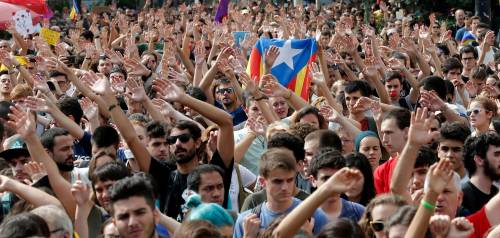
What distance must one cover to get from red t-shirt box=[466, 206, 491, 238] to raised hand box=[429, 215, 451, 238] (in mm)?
1013

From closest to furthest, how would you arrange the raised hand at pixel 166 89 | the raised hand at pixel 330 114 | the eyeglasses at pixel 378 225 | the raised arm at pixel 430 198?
1. the raised arm at pixel 430 198
2. the eyeglasses at pixel 378 225
3. the raised hand at pixel 166 89
4. the raised hand at pixel 330 114

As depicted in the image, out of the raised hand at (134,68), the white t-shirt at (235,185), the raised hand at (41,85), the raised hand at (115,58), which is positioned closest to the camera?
the white t-shirt at (235,185)

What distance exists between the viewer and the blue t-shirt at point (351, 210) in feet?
22.0

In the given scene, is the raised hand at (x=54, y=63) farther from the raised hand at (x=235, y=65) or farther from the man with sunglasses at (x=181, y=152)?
the man with sunglasses at (x=181, y=152)

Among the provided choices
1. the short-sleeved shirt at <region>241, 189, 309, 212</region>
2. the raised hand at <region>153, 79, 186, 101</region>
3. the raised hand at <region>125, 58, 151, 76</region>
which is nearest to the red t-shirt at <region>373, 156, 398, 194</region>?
the short-sleeved shirt at <region>241, 189, 309, 212</region>

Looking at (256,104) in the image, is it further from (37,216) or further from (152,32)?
(152,32)

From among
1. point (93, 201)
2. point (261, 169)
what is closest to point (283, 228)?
point (261, 169)

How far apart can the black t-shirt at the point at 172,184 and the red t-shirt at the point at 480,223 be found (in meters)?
1.75

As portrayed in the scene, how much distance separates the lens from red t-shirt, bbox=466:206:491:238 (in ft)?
21.2

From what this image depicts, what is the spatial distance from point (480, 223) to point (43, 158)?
2.72 m

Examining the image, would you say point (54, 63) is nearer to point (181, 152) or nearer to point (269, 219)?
point (181, 152)

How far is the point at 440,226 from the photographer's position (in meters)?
5.48

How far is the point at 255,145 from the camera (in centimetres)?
925

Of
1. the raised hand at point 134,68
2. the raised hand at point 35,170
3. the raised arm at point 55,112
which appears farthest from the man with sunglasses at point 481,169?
the raised hand at point 134,68
